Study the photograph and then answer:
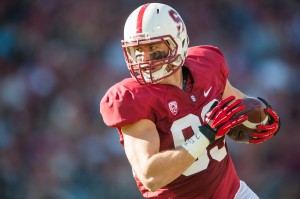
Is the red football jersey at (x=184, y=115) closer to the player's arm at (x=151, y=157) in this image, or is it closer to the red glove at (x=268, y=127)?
the player's arm at (x=151, y=157)

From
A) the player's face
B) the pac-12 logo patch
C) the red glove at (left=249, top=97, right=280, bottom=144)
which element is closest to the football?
the red glove at (left=249, top=97, right=280, bottom=144)

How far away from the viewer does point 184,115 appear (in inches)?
125

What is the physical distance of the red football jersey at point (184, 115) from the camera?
307 cm

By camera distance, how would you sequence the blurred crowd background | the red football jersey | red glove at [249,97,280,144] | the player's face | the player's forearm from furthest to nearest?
1. the blurred crowd background
2. red glove at [249,97,280,144]
3. the player's face
4. the red football jersey
5. the player's forearm

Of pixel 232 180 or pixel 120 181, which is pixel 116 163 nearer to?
pixel 120 181

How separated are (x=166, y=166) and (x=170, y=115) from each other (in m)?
0.30

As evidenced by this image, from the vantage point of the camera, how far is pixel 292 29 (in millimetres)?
6004

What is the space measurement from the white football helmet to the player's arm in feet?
0.81

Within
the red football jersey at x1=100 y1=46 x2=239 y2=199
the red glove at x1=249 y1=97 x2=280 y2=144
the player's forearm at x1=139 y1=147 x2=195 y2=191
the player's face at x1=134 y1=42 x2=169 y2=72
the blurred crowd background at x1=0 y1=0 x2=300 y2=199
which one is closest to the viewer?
the player's forearm at x1=139 y1=147 x2=195 y2=191

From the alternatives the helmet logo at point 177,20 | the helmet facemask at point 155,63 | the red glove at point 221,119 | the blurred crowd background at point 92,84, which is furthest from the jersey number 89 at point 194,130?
the blurred crowd background at point 92,84

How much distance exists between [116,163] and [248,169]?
3.54 ft

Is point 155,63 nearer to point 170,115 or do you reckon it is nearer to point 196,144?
point 170,115

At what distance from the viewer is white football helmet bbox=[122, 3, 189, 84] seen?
3.17 meters

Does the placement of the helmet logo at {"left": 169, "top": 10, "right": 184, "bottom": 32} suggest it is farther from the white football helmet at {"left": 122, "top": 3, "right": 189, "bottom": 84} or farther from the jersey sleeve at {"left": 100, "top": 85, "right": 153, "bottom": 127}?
the jersey sleeve at {"left": 100, "top": 85, "right": 153, "bottom": 127}
